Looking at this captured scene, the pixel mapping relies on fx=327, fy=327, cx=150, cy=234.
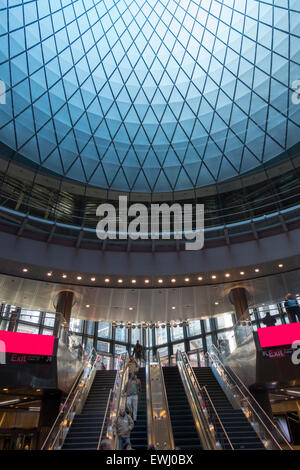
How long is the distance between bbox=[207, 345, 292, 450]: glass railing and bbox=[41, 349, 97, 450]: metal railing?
7.10m

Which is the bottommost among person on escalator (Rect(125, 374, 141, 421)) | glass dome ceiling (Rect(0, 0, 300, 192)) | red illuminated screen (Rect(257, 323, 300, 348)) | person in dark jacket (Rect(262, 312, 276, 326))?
person on escalator (Rect(125, 374, 141, 421))

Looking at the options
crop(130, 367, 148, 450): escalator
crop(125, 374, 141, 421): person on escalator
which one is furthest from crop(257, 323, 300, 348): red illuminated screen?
crop(125, 374, 141, 421): person on escalator

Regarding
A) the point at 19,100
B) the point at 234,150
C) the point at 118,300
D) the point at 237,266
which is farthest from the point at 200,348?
the point at 19,100

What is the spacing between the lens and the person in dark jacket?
18464 millimetres

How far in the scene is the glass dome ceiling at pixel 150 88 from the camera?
25.6 m

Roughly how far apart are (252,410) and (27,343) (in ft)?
38.0

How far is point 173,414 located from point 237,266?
13.0 meters

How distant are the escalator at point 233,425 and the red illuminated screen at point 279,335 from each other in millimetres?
3618

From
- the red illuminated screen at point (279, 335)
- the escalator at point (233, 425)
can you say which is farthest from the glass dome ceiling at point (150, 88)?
the escalator at point (233, 425)

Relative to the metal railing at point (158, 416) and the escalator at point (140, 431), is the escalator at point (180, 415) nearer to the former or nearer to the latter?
the metal railing at point (158, 416)

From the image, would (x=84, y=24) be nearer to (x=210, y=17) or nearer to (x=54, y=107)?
(x=54, y=107)

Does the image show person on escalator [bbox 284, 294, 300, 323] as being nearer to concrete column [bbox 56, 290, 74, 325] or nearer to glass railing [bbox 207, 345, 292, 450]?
glass railing [bbox 207, 345, 292, 450]

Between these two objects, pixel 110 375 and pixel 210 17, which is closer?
pixel 110 375

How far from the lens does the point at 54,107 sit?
27938mm
